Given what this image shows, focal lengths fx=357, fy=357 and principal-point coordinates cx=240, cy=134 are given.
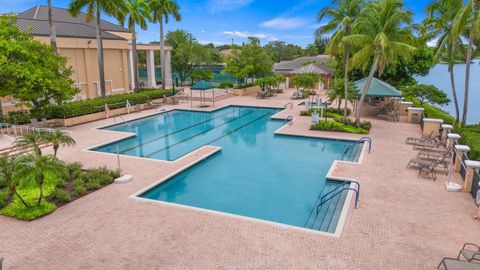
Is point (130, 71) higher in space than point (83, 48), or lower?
lower

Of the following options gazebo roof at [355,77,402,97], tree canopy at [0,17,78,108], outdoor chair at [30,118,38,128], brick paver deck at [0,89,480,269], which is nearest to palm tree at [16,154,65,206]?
brick paver deck at [0,89,480,269]

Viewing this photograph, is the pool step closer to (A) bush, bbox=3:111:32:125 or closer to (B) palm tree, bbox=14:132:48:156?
(B) palm tree, bbox=14:132:48:156

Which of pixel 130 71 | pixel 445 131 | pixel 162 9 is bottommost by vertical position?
pixel 445 131

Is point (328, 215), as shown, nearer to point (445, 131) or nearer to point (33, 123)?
→ point (445, 131)

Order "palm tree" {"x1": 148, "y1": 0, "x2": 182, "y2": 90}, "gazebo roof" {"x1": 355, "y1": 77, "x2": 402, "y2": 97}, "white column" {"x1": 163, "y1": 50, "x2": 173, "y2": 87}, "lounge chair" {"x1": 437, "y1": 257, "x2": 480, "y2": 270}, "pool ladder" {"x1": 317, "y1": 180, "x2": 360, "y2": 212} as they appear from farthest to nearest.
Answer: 1. "white column" {"x1": 163, "y1": 50, "x2": 173, "y2": 87}
2. "palm tree" {"x1": 148, "y1": 0, "x2": 182, "y2": 90}
3. "gazebo roof" {"x1": 355, "y1": 77, "x2": 402, "y2": 97}
4. "pool ladder" {"x1": 317, "y1": 180, "x2": 360, "y2": 212}
5. "lounge chair" {"x1": 437, "y1": 257, "x2": 480, "y2": 270}

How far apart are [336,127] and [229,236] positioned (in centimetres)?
1484

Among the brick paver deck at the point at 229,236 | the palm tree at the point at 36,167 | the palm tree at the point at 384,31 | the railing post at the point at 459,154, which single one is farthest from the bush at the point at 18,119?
the railing post at the point at 459,154

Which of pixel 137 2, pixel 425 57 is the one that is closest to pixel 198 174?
pixel 137 2

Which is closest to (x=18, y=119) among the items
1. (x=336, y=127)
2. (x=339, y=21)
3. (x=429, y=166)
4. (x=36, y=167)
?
(x=36, y=167)

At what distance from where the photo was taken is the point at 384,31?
19.7m

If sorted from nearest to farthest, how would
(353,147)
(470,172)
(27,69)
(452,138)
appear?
(470,172) < (452,138) < (353,147) < (27,69)

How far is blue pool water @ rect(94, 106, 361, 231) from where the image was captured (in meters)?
12.2

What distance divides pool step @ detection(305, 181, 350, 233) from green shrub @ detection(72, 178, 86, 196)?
763 centimetres

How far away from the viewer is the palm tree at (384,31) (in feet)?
63.6
